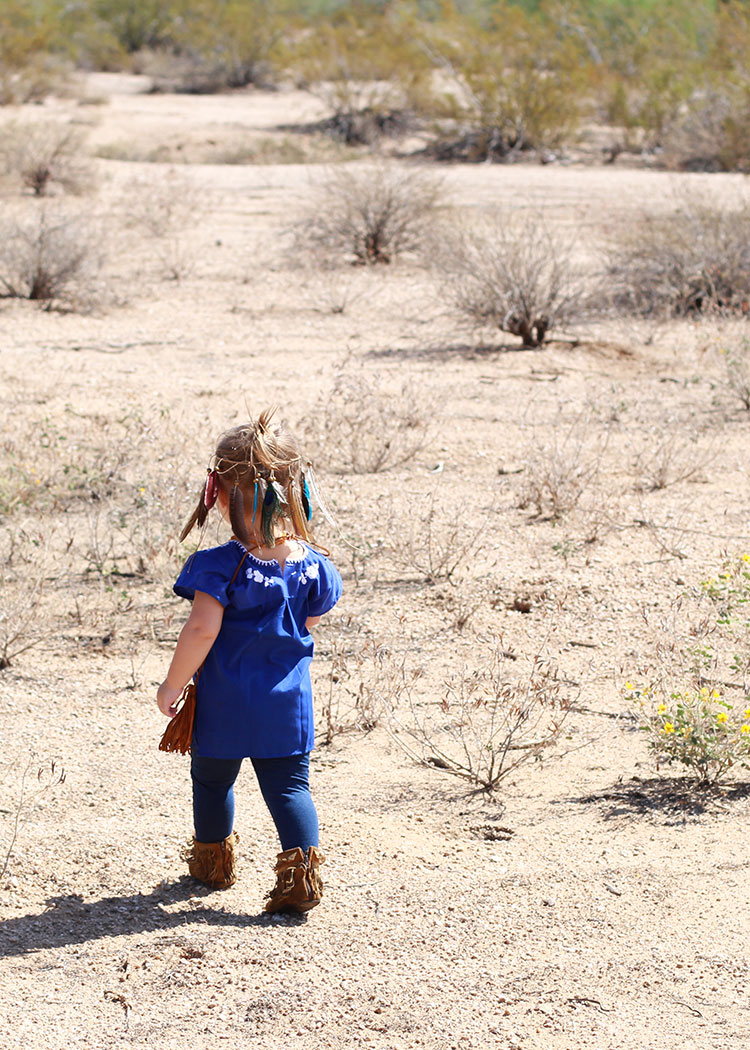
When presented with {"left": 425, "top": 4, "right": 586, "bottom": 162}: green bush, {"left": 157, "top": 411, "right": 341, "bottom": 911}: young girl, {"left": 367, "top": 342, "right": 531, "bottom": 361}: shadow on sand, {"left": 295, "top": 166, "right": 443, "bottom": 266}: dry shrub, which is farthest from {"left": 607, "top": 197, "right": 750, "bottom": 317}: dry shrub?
{"left": 425, "top": 4, "right": 586, "bottom": 162}: green bush

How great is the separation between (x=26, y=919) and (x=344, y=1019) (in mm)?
846

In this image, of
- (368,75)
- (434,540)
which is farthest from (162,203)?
(368,75)

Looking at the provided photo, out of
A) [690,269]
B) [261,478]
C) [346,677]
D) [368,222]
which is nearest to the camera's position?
[261,478]

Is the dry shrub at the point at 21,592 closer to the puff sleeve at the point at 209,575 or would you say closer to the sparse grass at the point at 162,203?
the puff sleeve at the point at 209,575

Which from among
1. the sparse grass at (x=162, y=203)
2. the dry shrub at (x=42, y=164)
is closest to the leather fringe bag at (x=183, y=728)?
the sparse grass at (x=162, y=203)

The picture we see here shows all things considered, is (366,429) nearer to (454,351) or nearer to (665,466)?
(665,466)

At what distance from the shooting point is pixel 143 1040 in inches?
96.7

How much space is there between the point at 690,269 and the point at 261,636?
813 centimetres

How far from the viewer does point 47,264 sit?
1008 centimetres

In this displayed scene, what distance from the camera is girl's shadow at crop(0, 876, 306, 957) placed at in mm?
2814

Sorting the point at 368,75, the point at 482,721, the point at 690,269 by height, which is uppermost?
the point at 368,75

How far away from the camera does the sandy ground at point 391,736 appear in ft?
8.52

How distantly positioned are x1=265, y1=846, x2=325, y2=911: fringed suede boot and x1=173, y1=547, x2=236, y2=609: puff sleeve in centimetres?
61

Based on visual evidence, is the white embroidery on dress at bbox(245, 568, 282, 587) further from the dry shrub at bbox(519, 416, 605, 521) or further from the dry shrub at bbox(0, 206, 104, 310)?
the dry shrub at bbox(0, 206, 104, 310)
